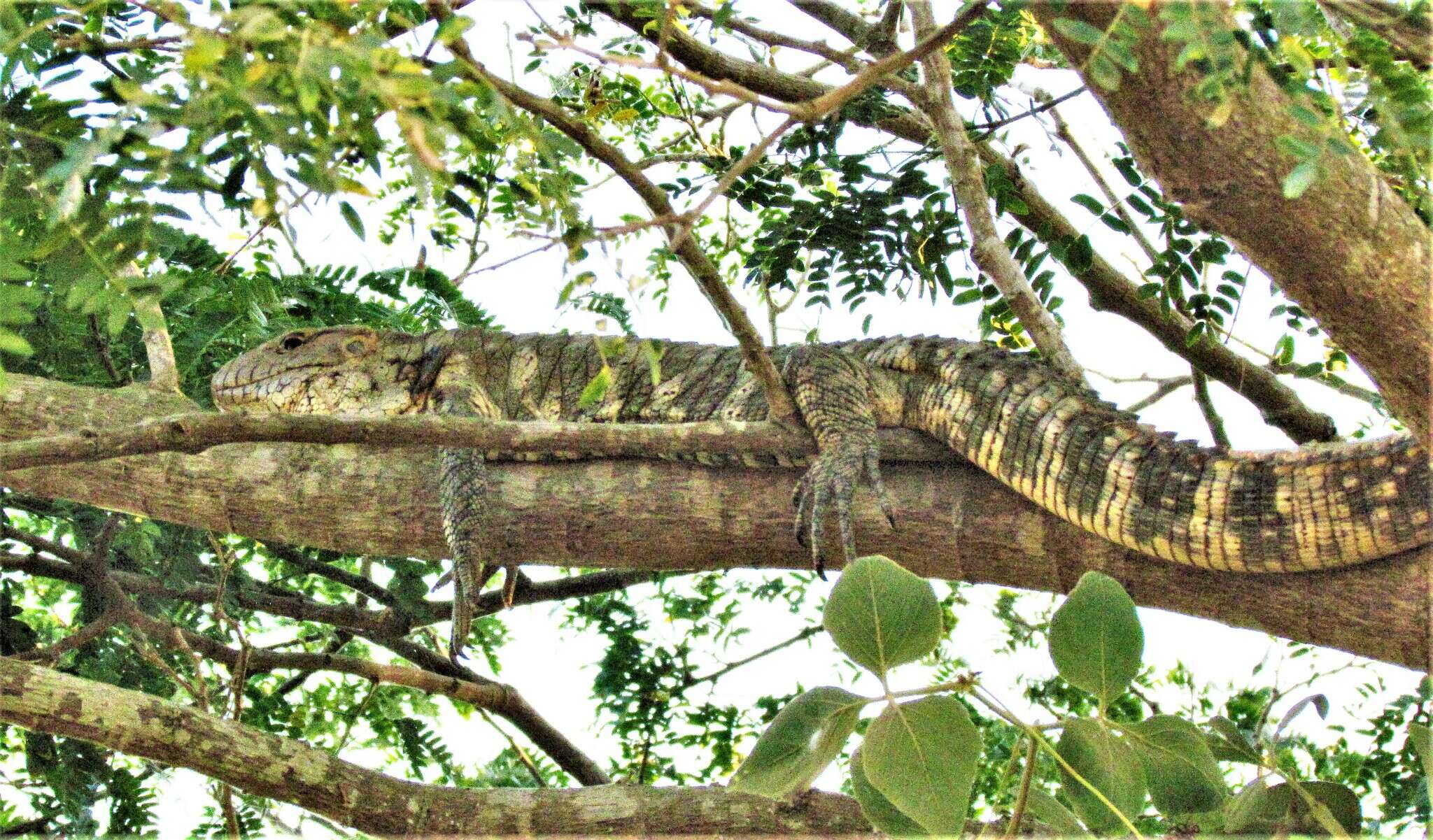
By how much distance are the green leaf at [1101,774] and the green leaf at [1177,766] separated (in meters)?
0.07

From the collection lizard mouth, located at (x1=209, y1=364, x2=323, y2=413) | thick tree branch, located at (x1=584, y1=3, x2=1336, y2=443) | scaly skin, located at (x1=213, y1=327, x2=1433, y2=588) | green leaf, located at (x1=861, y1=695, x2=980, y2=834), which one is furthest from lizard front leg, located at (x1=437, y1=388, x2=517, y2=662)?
green leaf, located at (x1=861, y1=695, x2=980, y2=834)

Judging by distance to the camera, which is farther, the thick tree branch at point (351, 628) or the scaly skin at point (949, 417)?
the thick tree branch at point (351, 628)

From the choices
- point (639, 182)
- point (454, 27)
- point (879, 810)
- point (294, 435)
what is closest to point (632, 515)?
point (294, 435)

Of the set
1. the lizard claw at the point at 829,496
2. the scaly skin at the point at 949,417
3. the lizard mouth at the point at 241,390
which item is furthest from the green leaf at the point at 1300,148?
the lizard mouth at the point at 241,390

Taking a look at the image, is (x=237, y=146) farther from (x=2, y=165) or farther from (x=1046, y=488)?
(x=1046, y=488)

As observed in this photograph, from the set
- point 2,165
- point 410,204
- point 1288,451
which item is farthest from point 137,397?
point 1288,451

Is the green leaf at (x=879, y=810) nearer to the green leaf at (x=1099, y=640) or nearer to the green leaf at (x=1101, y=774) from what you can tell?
the green leaf at (x=1101, y=774)

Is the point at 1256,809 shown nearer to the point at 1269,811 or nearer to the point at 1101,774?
the point at 1269,811

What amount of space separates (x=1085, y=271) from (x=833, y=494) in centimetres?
122

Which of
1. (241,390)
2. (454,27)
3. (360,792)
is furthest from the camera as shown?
(241,390)

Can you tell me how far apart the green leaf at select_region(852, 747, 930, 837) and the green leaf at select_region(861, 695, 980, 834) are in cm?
15

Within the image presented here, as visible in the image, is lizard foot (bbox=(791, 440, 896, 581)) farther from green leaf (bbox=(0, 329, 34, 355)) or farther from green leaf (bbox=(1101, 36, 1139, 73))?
green leaf (bbox=(0, 329, 34, 355))

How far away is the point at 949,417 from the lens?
16.4 ft

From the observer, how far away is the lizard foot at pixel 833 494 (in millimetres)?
4645
